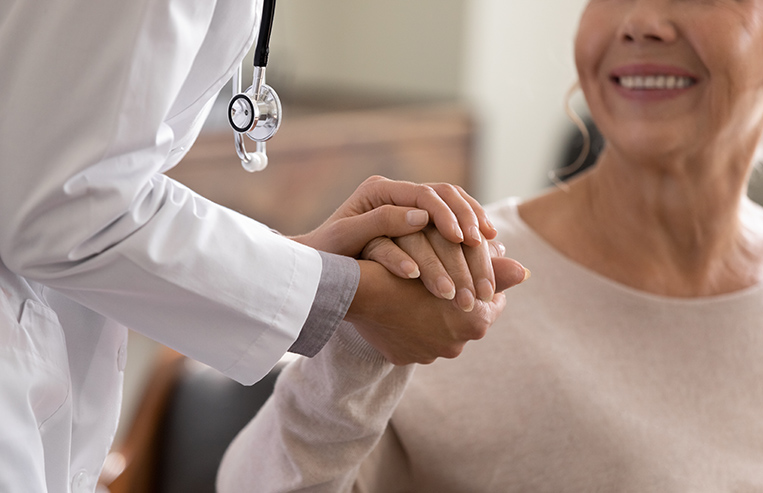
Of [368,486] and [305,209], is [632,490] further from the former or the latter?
[305,209]

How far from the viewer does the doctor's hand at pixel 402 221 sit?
0.74m

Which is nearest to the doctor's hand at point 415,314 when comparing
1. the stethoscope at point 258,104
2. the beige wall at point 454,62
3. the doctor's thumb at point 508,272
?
the doctor's thumb at point 508,272

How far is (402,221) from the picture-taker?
0.75 meters

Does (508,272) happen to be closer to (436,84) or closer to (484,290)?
(484,290)

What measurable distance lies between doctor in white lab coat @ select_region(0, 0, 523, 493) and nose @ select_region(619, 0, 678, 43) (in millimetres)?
520

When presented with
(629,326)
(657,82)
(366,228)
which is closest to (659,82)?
(657,82)

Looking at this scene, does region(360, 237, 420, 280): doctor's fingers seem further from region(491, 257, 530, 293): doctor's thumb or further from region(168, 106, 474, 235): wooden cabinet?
region(168, 106, 474, 235): wooden cabinet

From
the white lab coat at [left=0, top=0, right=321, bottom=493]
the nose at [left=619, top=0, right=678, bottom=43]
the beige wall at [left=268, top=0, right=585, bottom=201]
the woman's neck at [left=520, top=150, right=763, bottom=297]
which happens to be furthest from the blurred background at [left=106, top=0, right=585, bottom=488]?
the white lab coat at [left=0, top=0, right=321, bottom=493]

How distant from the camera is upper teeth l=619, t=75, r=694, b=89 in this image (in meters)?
1.11

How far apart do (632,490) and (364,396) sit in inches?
15.8

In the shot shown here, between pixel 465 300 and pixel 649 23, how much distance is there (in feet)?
1.89

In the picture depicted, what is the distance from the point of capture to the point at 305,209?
2.96 metres

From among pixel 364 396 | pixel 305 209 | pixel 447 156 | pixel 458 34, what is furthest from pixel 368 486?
pixel 458 34

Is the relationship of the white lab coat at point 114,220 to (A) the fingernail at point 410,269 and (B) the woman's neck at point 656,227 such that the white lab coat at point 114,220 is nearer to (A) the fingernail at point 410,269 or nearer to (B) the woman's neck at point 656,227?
(A) the fingernail at point 410,269
